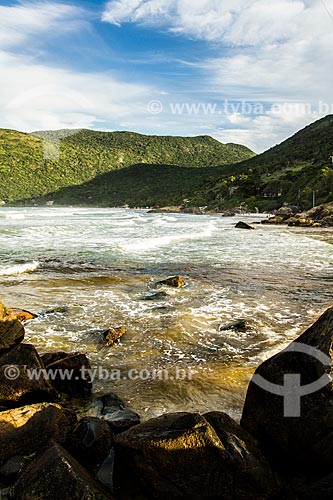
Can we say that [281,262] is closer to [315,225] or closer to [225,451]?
→ [225,451]

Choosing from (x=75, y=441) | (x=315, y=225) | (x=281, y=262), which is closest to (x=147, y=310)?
(x=75, y=441)

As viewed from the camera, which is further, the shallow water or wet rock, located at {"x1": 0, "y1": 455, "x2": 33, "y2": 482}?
the shallow water

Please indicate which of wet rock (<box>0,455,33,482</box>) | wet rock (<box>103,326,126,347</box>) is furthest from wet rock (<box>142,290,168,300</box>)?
wet rock (<box>0,455,33,482</box>)

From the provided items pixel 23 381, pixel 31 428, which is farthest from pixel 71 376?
pixel 31 428

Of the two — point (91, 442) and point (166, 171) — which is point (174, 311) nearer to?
point (91, 442)

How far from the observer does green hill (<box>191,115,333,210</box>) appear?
6900 cm

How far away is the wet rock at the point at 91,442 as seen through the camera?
4.10 meters

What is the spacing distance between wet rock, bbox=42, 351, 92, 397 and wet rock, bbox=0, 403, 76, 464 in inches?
46.1

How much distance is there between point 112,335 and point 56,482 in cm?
470

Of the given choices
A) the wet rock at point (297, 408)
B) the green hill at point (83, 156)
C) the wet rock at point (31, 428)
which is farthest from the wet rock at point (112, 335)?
the green hill at point (83, 156)

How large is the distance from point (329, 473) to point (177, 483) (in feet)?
4.30

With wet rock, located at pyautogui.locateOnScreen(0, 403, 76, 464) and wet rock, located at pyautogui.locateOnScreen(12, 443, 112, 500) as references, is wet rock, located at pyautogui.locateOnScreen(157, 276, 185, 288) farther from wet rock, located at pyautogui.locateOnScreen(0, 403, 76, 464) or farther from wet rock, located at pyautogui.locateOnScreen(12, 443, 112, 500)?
wet rock, located at pyautogui.locateOnScreen(12, 443, 112, 500)

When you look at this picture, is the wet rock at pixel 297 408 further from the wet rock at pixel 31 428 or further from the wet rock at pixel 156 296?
the wet rock at pixel 156 296

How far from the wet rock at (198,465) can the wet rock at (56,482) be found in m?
0.43
